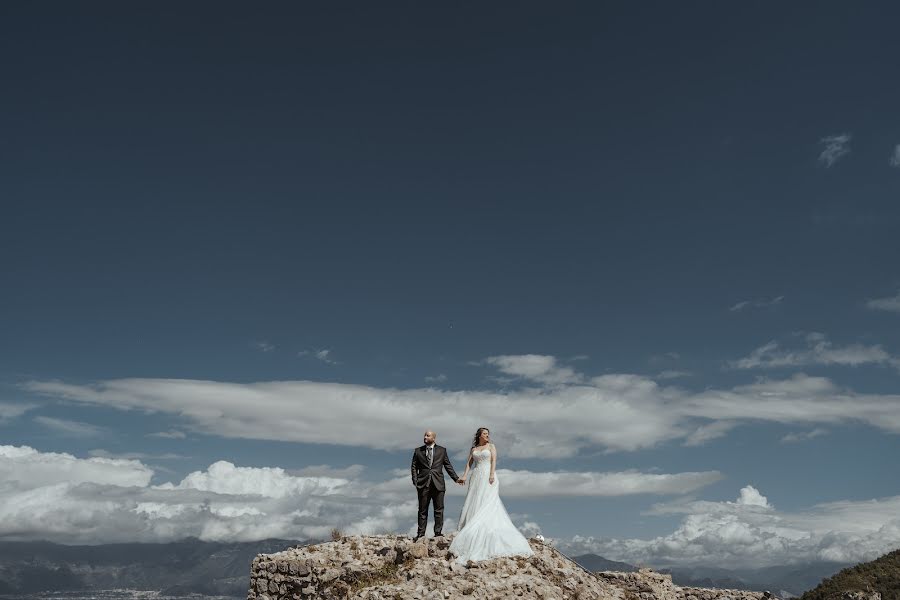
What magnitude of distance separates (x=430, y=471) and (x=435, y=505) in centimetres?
184

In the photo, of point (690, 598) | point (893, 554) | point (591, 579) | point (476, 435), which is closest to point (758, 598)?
point (690, 598)

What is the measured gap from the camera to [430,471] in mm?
25406

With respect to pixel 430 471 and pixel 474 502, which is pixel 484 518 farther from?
pixel 430 471

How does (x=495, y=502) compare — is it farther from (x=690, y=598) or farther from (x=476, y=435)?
(x=690, y=598)

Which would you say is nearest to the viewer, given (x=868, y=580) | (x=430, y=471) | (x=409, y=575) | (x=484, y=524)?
(x=409, y=575)

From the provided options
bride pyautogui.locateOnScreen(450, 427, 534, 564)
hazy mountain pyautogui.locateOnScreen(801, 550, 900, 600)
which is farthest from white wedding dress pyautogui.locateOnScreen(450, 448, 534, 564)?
hazy mountain pyautogui.locateOnScreen(801, 550, 900, 600)

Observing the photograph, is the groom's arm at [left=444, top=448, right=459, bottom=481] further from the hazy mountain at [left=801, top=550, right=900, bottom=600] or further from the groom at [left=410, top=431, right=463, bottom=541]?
the hazy mountain at [left=801, top=550, right=900, bottom=600]

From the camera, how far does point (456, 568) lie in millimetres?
22891

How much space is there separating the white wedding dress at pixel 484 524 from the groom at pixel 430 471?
933 millimetres

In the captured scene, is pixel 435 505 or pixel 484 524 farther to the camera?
pixel 435 505

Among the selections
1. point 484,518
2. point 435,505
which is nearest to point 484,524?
point 484,518

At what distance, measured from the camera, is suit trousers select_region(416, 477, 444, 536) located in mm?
25625

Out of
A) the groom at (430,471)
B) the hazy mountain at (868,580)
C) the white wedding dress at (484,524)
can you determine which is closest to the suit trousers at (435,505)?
the groom at (430,471)

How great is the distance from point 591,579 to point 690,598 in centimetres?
1087
